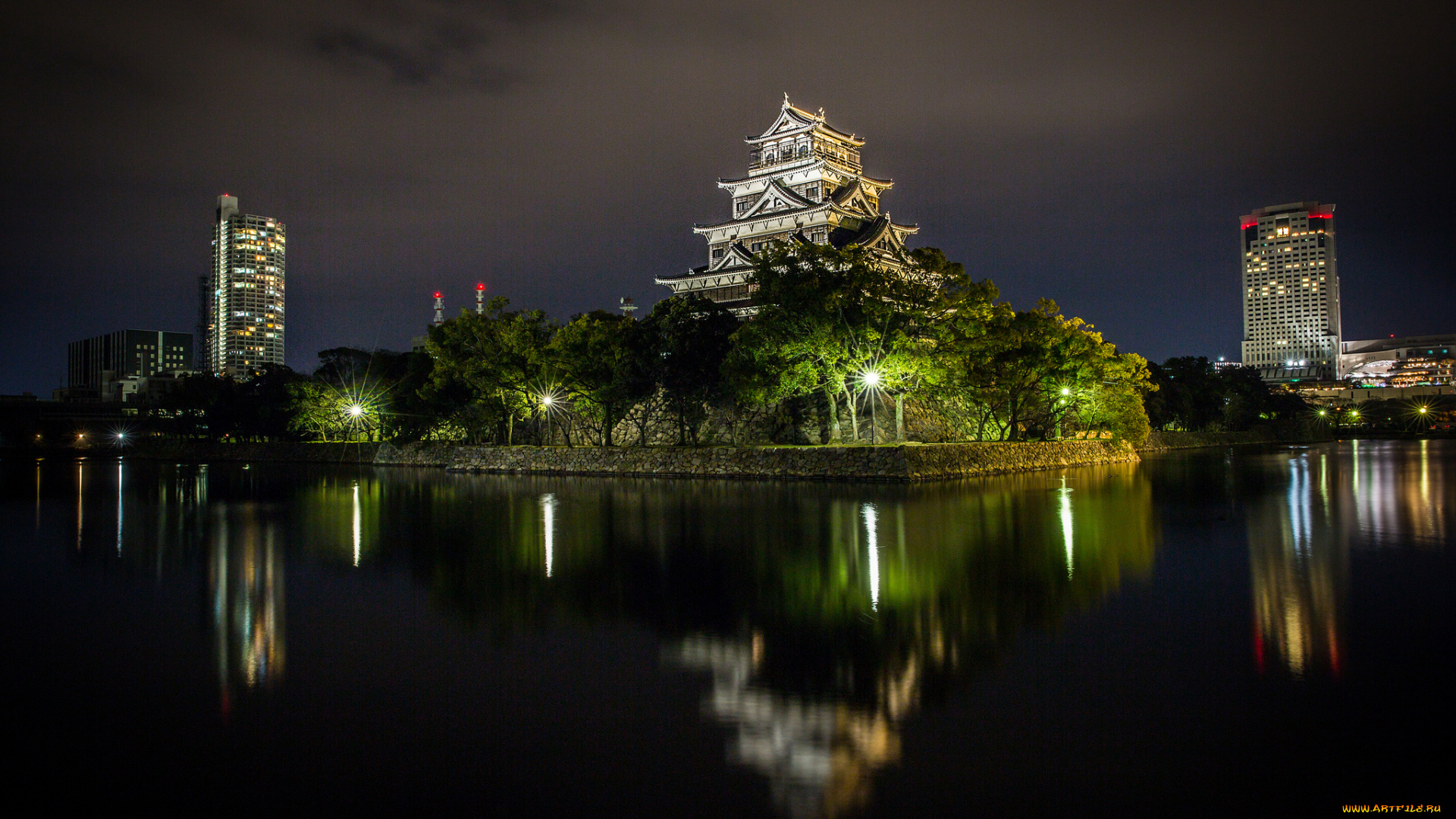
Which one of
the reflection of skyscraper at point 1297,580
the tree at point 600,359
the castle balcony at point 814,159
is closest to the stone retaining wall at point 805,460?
the tree at point 600,359

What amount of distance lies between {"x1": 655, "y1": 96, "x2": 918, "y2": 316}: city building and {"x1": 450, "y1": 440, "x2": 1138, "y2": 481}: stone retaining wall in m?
16.1

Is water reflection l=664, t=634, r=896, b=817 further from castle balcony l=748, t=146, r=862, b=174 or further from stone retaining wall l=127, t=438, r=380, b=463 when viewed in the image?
castle balcony l=748, t=146, r=862, b=174

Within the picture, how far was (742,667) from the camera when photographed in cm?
727

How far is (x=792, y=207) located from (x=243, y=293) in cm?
16288

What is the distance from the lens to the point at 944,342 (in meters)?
34.3

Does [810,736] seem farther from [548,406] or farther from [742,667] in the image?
[548,406]

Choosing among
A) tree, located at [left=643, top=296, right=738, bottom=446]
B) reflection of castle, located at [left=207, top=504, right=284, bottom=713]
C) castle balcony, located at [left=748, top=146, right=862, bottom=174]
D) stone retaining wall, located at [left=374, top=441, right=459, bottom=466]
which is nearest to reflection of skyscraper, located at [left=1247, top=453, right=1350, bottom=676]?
reflection of castle, located at [left=207, top=504, right=284, bottom=713]

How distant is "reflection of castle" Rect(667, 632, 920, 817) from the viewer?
4.93 m

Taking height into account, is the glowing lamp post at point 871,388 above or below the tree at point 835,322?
below

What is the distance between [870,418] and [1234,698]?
35.5 metres

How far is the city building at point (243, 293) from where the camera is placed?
175 metres

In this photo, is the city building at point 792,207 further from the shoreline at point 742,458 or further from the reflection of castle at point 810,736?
the reflection of castle at point 810,736

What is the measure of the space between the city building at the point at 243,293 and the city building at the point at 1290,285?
7947 inches

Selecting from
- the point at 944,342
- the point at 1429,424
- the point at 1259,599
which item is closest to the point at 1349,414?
the point at 1429,424
